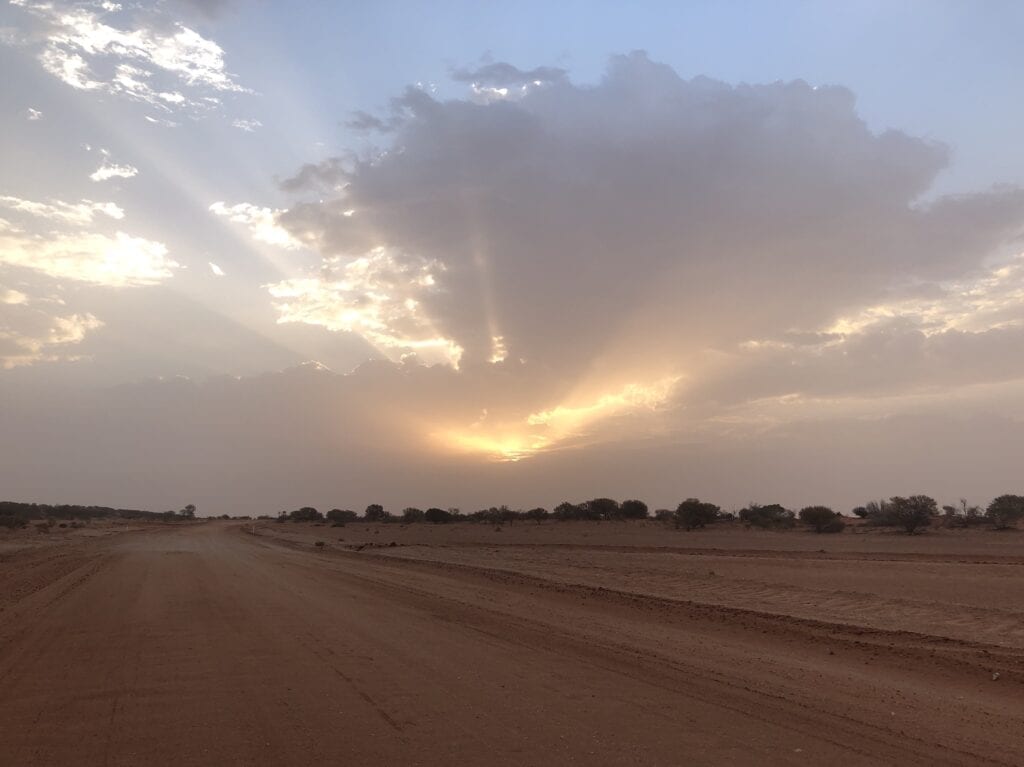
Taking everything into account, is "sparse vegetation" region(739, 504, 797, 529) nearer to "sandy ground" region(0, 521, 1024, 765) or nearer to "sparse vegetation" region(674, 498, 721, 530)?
"sparse vegetation" region(674, 498, 721, 530)

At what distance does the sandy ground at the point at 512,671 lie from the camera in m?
7.73

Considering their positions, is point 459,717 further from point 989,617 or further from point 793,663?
point 989,617

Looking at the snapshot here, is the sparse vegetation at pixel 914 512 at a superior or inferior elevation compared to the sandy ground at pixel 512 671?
superior

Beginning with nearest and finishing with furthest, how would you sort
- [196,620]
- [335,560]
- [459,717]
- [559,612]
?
[459,717], [196,620], [559,612], [335,560]

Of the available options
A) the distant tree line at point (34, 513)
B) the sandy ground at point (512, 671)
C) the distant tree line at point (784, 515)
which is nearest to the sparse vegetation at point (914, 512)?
the distant tree line at point (784, 515)

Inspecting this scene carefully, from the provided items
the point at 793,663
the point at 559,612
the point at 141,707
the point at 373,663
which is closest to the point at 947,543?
the point at 559,612

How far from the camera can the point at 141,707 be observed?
9102 millimetres

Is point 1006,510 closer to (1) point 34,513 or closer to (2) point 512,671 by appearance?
(2) point 512,671

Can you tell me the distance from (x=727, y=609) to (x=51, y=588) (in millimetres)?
19876

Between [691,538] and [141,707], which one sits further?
[691,538]

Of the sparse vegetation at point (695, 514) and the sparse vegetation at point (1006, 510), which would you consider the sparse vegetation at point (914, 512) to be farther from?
the sparse vegetation at point (695, 514)

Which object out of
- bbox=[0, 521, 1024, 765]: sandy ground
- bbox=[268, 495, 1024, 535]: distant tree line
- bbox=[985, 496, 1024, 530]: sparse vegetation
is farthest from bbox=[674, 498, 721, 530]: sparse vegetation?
bbox=[0, 521, 1024, 765]: sandy ground

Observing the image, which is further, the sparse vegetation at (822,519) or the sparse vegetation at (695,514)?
the sparse vegetation at (695,514)

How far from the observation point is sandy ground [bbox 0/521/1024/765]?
25.4 ft
